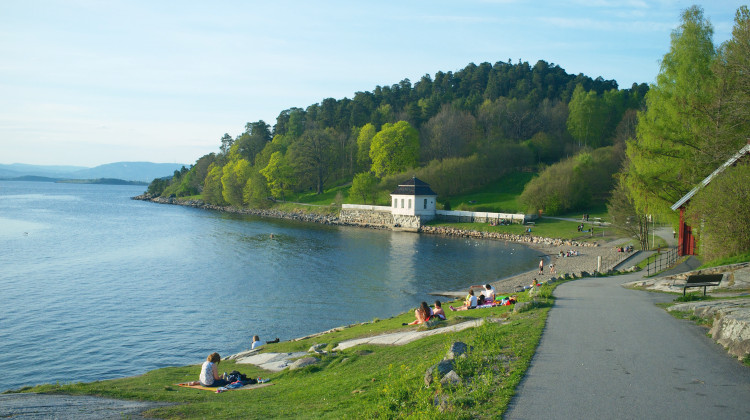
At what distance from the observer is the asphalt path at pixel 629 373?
7.54 meters

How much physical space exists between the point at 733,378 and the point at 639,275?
18.2 meters

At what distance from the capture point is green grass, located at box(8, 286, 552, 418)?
7930 millimetres

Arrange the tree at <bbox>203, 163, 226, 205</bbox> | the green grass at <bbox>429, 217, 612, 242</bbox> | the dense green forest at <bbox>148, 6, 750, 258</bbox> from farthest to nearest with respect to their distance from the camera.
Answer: the tree at <bbox>203, 163, 226, 205</bbox> < the green grass at <bbox>429, 217, 612, 242</bbox> < the dense green forest at <bbox>148, 6, 750, 258</bbox>

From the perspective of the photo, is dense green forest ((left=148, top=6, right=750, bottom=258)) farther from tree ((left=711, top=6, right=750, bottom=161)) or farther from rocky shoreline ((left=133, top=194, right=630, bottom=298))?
rocky shoreline ((left=133, top=194, right=630, bottom=298))

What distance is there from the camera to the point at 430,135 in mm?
98875

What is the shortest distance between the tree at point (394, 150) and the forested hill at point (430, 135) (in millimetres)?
183

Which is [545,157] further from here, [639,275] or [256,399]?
[256,399]

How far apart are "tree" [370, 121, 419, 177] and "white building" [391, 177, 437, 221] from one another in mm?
14852

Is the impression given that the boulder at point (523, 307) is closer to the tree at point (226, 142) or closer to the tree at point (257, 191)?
the tree at point (257, 191)

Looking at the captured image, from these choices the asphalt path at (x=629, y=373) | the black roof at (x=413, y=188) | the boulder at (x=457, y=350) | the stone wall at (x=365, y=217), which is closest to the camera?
the asphalt path at (x=629, y=373)

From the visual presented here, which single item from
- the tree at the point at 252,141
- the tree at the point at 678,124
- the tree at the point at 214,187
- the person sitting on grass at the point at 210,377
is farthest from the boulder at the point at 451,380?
the tree at the point at 252,141

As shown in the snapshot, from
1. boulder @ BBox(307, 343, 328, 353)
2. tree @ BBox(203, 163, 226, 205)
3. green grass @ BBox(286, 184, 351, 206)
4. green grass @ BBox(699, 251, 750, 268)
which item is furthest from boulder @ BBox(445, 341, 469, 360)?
tree @ BBox(203, 163, 226, 205)

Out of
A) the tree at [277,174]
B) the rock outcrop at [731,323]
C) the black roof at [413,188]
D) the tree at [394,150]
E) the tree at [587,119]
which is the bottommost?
the rock outcrop at [731,323]

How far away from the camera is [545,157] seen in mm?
97375
